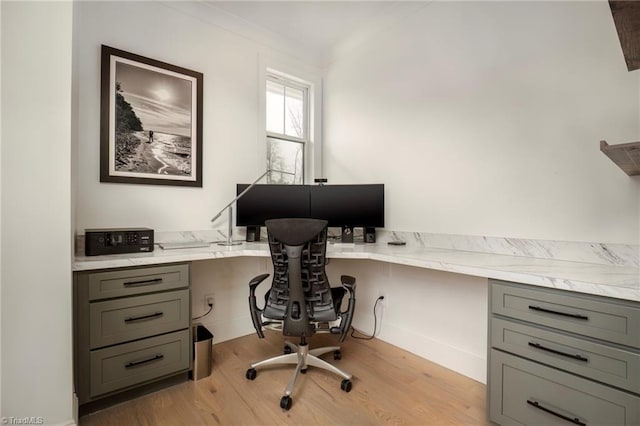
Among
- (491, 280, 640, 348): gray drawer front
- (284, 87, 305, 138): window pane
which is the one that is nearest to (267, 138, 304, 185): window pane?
(284, 87, 305, 138): window pane

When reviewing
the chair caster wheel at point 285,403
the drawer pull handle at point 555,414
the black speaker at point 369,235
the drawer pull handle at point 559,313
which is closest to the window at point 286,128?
the black speaker at point 369,235

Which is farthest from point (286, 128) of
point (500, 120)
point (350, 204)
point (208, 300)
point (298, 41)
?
point (500, 120)

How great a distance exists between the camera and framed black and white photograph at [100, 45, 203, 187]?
2.15 m

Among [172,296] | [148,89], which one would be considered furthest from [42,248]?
[148,89]

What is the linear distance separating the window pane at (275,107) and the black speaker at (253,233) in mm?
1038

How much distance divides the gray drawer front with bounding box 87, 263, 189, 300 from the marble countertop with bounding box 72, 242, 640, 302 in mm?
50

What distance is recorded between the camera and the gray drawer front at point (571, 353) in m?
1.15

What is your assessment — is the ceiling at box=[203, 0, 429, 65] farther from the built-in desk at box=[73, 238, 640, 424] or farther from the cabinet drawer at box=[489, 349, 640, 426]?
the cabinet drawer at box=[489, 349, 640, 426]

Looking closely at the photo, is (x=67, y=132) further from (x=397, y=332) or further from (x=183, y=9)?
(x=397, y=332)

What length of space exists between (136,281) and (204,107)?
153cm

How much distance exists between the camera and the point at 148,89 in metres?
2.31

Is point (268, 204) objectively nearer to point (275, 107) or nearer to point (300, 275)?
point (300, 275)

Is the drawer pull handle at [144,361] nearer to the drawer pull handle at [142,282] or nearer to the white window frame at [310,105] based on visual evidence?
the drawer pull handle at [142,282]

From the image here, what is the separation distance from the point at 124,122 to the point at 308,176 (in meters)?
1.69
